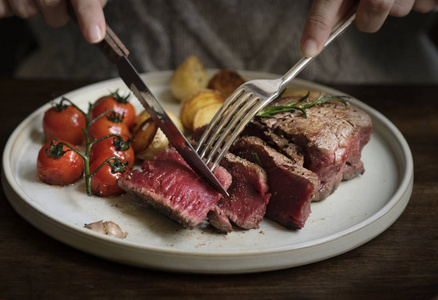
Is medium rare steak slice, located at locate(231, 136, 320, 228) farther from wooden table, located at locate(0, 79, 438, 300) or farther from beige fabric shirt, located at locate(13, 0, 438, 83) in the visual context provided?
beige fabric shirt, located at locate(13, 0, 438, 83)

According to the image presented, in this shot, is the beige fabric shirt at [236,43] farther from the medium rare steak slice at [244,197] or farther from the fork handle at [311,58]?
the medium rare steak slice at [244,197]

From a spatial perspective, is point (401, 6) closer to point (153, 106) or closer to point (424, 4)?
point (424, 4)

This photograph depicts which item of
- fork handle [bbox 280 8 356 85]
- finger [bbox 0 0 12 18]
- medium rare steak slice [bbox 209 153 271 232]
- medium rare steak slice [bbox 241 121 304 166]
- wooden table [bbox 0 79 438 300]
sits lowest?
wooden table [bbox 0 79 438 300]

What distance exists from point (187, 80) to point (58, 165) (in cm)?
110

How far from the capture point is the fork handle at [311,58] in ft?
6.85

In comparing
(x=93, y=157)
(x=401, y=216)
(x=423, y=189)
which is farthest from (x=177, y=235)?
(x=423, y=189)

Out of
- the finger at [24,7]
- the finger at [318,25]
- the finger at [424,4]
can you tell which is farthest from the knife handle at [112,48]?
the finger at [424,4]

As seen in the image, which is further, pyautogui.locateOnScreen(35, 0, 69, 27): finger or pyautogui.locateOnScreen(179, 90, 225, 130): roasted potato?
pyautogui.locateOnScreen(179, 90, 225, 130): roasted potato

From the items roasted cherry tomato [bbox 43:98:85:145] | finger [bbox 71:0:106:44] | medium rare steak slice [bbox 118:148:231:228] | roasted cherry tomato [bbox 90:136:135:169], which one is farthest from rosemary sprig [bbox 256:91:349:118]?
roasted cherry tomato [bbox 43:98:85:145]

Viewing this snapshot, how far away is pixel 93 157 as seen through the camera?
229 cm

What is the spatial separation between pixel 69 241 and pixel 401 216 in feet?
4.69

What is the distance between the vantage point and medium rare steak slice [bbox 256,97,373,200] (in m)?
2.03

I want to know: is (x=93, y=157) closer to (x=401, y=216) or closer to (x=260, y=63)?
(x=401, y=216)

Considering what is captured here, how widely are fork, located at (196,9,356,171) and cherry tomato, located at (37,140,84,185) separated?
60 cm
